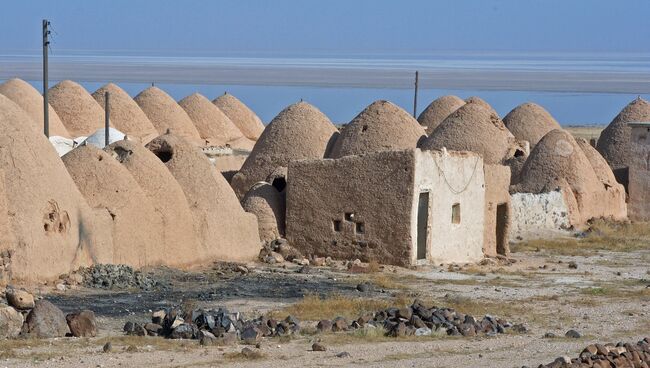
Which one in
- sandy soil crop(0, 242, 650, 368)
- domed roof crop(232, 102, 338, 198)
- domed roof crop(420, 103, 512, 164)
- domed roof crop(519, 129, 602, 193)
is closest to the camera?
sandy soil crop(0, 242, 650, 368)

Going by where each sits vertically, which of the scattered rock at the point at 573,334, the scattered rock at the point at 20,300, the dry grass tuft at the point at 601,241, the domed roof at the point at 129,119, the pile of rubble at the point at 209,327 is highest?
the domed roof at the point at 129,119

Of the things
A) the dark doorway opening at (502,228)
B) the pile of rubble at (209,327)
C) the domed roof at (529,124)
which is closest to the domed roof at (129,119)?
the domed roof at (529,124)

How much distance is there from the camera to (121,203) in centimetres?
1794

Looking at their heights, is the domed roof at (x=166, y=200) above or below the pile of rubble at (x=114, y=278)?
above

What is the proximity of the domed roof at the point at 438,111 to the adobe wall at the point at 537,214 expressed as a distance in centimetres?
855

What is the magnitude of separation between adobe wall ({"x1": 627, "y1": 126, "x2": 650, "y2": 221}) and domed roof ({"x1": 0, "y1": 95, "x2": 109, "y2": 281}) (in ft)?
52.6

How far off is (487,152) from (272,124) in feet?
15.9

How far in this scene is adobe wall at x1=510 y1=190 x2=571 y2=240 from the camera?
26.3 meters

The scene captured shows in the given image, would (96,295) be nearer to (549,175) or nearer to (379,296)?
(379,296)

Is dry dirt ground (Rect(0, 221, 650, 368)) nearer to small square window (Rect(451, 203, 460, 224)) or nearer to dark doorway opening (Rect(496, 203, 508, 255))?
dark doorway opening (Rect(496, 203, 508, 255))

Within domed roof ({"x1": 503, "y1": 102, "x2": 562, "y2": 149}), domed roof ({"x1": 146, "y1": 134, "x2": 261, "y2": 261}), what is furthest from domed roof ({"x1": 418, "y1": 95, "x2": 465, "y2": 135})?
domed roof ({"x1": 146, "y1": 134, "x2": 261, "y2": 261})

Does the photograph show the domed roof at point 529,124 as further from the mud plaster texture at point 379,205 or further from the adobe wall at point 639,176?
the mud plaster texture at point 379,205

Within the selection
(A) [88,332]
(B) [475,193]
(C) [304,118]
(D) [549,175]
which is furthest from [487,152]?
(A) [88,332]

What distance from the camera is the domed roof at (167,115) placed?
36688 mm
